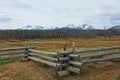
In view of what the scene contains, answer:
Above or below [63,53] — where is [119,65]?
below

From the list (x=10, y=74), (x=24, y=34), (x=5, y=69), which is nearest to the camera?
(x=10, y=74)

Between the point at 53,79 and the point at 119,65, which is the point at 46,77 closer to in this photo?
the point at 53,79

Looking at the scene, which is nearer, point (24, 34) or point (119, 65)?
point (119, 65)

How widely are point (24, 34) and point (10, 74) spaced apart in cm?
5767

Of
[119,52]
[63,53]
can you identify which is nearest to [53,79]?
[63,53]

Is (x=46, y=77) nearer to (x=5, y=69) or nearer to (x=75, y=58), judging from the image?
(x=75, y=58)

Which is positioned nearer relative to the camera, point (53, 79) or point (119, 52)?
point (53, 79)

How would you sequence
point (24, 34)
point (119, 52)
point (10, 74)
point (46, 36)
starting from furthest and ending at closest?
point (46, 36) → point (24, 34) → point (119, 52) → point (10, 74)

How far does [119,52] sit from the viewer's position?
40.6 ft

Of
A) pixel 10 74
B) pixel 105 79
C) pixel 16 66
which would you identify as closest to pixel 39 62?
pixel 16 66

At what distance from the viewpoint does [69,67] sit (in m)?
9.98

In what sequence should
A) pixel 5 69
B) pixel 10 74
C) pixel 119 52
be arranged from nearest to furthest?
pixel 10 74
pixel 5 69
pixel 119 52

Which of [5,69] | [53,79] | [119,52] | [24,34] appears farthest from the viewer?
[24,34]

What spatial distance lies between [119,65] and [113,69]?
851 millimetres
